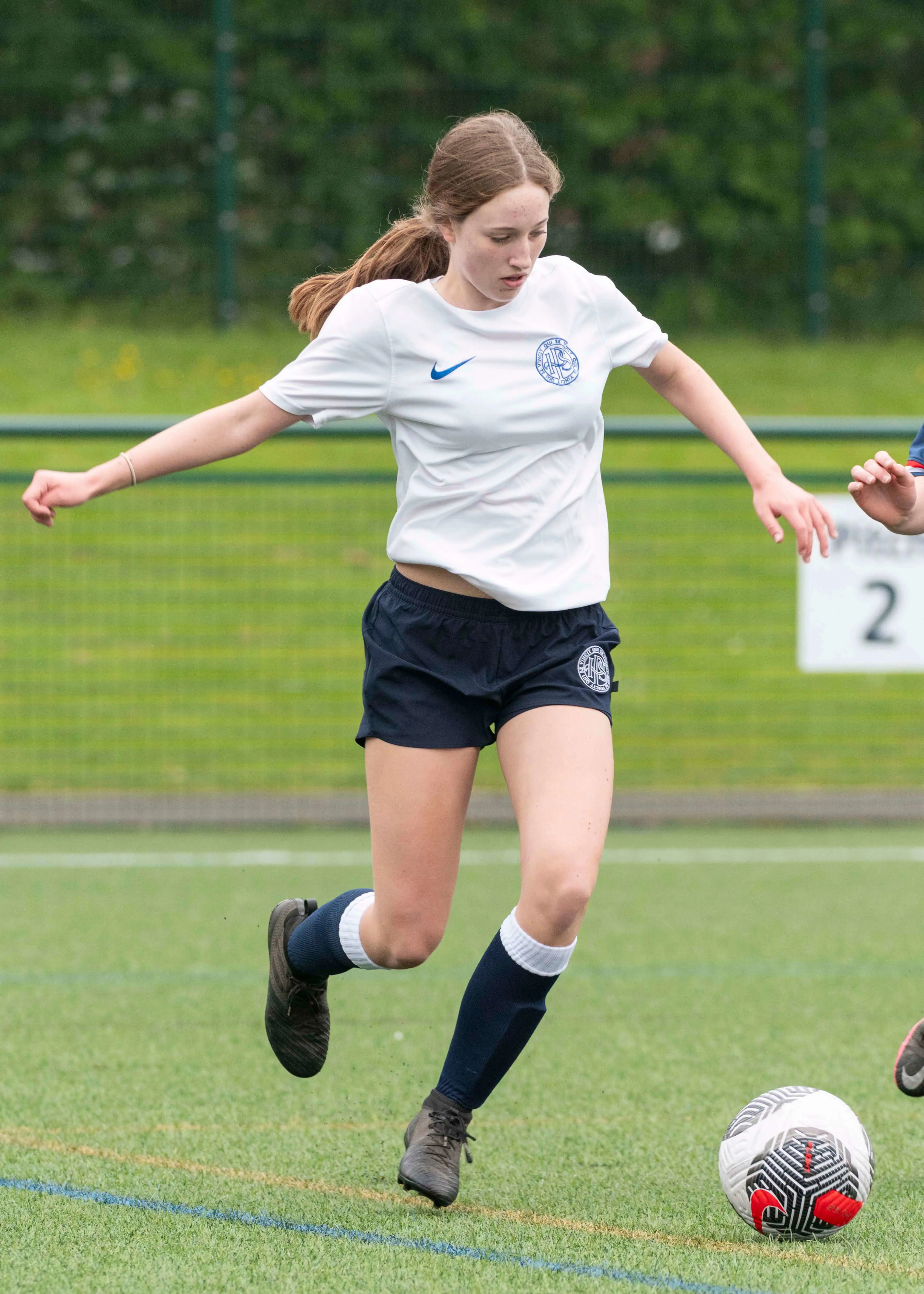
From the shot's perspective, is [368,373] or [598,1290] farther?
[368,373]

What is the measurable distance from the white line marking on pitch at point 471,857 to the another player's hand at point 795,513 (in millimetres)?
4245

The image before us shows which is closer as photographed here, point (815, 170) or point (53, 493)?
point (53, 493)

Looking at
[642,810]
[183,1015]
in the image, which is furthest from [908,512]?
[642,810]

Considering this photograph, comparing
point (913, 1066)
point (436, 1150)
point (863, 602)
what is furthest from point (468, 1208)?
point (863, 602)

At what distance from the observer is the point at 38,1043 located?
5.09m

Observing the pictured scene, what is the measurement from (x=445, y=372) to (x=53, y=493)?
790 millimetres

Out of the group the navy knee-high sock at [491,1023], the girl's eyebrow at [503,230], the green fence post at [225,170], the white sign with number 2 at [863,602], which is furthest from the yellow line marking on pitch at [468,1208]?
the green fence post at [225,170]

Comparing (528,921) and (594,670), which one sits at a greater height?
(594,670)

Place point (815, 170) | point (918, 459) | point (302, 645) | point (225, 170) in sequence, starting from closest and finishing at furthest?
point (918, 459)
point (302, 645)
point (225, 170)
point (815, 170)

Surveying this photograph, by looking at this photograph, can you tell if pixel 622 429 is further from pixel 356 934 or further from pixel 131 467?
pixel 131 467

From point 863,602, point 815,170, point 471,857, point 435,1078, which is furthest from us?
point 815,170

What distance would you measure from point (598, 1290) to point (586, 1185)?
2.31 feet

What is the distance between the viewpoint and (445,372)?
3.75 metres

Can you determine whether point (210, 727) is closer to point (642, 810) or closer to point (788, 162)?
point (642, 810)
